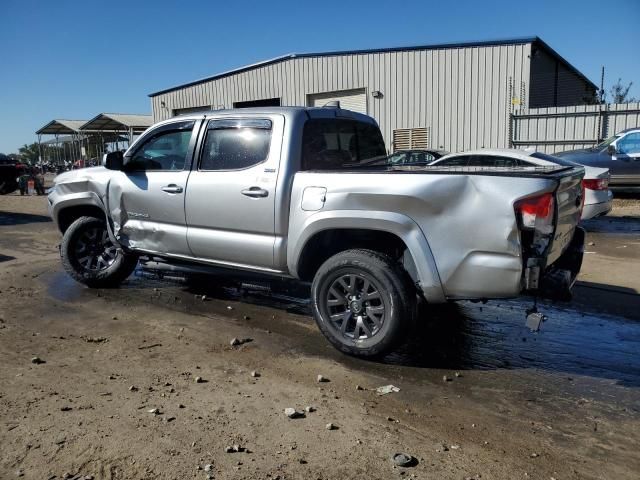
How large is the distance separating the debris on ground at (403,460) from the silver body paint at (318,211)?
1357 mm

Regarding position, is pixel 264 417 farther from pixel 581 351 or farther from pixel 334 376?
pixel 581 351

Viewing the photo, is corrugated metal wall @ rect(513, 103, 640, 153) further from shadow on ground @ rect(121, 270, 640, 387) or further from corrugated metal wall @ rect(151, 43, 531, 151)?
shadow on ground @ rect(121, 270, 640, 387)

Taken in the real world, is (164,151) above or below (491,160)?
above

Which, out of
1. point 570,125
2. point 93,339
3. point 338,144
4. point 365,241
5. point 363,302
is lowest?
point 93,339

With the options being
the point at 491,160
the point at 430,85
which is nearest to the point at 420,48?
the point at 430,85

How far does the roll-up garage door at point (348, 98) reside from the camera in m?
22.9

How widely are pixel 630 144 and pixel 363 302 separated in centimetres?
1266

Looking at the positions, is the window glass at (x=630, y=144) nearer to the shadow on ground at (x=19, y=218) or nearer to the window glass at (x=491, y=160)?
the window glass at (x=491, y=160)

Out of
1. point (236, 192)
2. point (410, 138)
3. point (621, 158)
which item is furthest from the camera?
point (410, 138)

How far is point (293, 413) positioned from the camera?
3443 mm

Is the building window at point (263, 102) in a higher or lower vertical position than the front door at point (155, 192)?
higher

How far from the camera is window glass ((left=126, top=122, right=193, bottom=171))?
554 cm

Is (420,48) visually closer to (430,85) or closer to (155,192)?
(430,85)

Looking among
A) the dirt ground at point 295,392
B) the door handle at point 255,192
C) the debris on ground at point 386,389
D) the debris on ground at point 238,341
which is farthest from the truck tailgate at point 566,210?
the debris on ground at point 238,341
